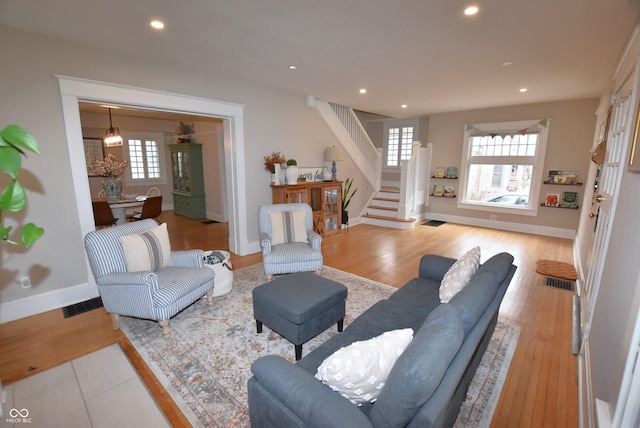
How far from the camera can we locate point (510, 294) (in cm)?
332

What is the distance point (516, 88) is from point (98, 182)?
8.62 m

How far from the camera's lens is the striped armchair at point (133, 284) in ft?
7.63

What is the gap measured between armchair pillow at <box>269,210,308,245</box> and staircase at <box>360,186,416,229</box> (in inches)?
125

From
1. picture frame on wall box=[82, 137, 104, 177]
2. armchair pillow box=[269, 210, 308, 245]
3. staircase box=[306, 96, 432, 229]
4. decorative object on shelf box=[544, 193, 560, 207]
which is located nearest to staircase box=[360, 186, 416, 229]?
staircase box=[306, 96, 432, 229]

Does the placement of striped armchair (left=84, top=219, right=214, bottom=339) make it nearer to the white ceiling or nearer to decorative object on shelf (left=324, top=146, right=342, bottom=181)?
the white ceiling

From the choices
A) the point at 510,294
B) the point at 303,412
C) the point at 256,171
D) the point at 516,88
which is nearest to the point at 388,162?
the point at 516,88

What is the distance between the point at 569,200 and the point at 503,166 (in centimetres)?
133

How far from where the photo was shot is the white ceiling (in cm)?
211

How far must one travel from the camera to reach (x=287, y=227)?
371cm

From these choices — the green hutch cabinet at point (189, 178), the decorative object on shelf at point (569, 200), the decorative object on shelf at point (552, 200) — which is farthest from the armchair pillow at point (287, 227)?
the decorative object on shelf at point (569, 200)

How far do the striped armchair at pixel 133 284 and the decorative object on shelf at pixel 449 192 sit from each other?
6040mm

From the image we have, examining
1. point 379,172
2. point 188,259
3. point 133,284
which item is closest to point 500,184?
point 379,172

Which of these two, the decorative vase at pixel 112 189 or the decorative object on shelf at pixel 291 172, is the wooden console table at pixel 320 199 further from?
the decorative vase at pixel 112 189

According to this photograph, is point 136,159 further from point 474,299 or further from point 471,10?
point 474,299
